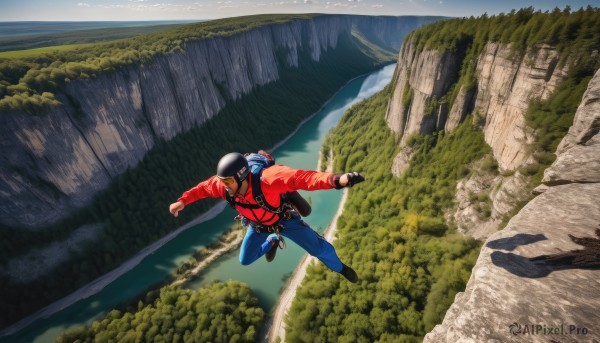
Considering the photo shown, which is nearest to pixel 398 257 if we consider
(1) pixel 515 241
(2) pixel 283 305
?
(2) pixel 283 305

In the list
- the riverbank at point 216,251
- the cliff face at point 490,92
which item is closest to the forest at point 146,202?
the riverbank at point 216,251

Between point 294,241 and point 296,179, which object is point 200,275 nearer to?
point 294,241

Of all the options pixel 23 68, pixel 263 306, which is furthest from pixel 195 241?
pixel 23 68

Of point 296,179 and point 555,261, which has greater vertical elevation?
point 296,179

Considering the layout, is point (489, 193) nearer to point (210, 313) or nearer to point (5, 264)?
point (210, 313)

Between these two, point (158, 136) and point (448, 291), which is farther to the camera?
point (158, 136)

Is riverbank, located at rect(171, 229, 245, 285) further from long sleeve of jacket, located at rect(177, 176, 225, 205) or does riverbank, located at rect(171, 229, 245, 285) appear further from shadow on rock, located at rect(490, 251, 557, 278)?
shadow on rock, located at rect(490, 251, 557, 278)
